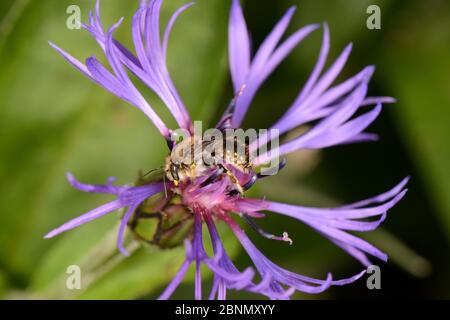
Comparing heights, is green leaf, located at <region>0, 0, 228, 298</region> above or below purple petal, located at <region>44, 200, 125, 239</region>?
above

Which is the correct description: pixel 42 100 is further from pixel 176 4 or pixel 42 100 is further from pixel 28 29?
pixel 176 4

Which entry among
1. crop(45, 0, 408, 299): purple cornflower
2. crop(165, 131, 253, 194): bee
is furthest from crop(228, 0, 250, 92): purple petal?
crop(165, 131, 253, 194): bee

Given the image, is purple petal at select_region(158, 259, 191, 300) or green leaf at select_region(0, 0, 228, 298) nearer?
purple petal at select_region(158, 259, 191, 300)

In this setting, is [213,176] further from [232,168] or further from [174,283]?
[174,283]

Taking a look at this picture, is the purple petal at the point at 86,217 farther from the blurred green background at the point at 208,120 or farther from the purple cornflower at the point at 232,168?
the blurred green background at the point at 208,120

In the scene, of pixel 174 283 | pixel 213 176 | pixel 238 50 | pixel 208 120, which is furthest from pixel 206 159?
pixel 208 120

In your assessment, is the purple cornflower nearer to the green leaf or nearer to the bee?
the bee
